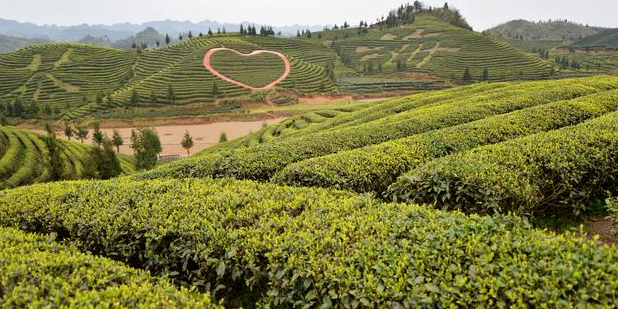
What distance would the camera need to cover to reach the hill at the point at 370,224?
13.6 feet

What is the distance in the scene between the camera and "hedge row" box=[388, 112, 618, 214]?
274 inches

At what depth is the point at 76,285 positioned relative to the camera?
4852 millimetres

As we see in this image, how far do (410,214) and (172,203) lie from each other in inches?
173

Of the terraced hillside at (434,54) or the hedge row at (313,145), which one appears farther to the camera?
the terraced hillside at (434,54)

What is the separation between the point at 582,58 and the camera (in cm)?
13238

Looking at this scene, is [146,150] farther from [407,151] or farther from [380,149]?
[407,151]

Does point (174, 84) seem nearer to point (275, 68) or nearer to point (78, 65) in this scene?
point (275, 68)

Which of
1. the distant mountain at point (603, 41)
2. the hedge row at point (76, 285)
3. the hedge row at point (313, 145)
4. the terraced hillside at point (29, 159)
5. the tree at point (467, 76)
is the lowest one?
the terraced hillside at point (29, 159)

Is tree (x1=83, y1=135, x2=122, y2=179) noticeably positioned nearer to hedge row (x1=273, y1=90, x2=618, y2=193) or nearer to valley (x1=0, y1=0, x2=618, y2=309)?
valley (x1=0, y1=0, x2=618, y2=309)

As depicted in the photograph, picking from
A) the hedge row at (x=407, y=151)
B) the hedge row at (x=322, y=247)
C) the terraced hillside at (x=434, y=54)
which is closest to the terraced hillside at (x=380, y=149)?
the hedge row at (x=407, y=151)

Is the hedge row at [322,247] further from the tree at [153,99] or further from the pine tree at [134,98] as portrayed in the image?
the pine tree at [134,98]

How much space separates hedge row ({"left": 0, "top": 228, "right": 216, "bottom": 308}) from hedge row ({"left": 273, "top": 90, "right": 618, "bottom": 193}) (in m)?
4.31

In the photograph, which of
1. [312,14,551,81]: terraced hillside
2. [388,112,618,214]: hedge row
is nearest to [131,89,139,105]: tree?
[312,14,551,81]: terraced hillside

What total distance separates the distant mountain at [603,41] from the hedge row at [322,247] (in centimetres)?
19610
